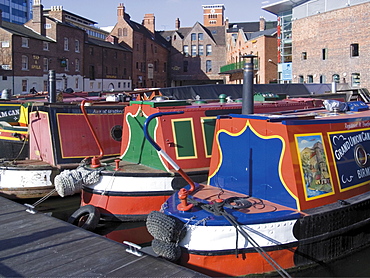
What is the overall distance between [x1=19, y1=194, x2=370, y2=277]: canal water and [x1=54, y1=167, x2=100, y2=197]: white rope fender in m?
0.98

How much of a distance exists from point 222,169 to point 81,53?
37.0m

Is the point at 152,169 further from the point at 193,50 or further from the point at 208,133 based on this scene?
the point at 193,50

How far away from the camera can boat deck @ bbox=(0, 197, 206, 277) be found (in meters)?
5.75

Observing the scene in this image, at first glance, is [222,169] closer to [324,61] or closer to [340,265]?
[340,265]

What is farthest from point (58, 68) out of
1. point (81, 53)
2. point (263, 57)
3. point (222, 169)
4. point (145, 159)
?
point (222, 169)

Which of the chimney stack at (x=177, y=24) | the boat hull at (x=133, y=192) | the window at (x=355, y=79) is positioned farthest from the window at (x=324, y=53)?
the chimney stack at (x=177, y=24)

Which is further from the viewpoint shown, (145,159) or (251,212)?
(145,159)

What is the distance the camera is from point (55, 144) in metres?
11.6

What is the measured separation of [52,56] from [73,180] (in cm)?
3132

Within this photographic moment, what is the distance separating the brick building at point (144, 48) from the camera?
53.0 m

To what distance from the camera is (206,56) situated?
200 feet

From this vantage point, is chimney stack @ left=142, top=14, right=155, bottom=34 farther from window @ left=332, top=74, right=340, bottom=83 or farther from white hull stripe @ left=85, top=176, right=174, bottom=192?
white hull stripe @ left=85, top=176, right=174, bottom=192

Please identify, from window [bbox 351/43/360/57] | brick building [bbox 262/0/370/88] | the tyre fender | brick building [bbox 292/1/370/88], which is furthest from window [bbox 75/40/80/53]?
the tyre fender

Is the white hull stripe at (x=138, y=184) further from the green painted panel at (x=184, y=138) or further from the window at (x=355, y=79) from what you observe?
the window at (x=355, y=79)
